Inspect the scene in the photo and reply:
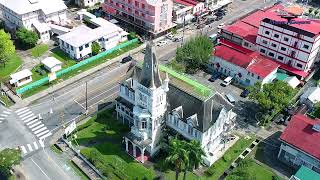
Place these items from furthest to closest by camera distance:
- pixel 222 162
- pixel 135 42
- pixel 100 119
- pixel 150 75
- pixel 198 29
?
pixel 198 29
pixel 135 42
pixel 100 119
pixel 222 162
pixel 150 75

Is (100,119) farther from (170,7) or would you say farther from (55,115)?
(170,7)

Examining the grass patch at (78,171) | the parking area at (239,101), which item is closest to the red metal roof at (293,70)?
the parking area at (239,101)

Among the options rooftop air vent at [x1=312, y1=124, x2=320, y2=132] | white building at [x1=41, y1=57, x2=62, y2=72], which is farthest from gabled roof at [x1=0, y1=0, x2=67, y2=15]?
rooftop air vent at [x1=312, y1=124, x2=320, y2=132]

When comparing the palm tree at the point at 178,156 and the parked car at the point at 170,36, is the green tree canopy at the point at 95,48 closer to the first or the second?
the parked car at the point at 170,36

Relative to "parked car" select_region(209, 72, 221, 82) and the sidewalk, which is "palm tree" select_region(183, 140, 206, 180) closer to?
"parked car" select_region(209, 72, 221, 82)

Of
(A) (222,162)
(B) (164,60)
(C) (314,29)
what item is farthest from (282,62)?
(A) (222,162)

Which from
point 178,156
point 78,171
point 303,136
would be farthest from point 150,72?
point 303,136
